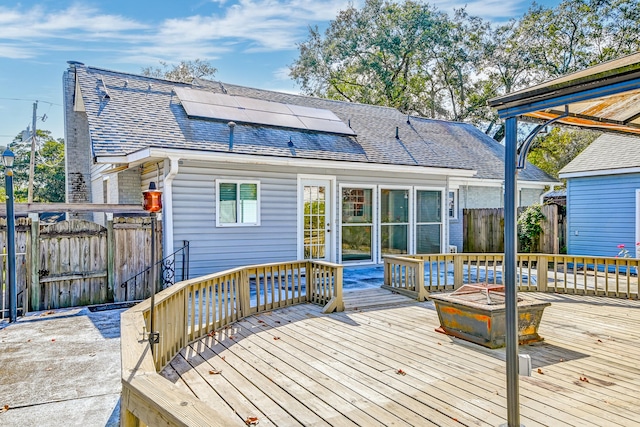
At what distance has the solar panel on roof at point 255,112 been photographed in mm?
9188

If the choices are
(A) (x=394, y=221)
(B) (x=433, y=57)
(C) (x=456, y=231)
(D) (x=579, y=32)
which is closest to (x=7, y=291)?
(A) (x=394, y=221)

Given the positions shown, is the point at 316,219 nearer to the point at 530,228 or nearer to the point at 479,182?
the point at 530,228

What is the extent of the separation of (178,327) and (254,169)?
438cm

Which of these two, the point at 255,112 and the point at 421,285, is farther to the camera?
the point at 255,112

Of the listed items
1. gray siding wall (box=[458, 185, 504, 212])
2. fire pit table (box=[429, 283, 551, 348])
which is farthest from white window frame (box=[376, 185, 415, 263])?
fire pit table (box=[429, 283, 551, 348])

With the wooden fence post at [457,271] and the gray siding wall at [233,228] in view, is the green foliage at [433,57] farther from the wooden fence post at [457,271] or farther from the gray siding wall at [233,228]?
the wooden fence post at [457,271]

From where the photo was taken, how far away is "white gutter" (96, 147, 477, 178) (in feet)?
23.1

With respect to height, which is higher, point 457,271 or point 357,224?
point 357,224

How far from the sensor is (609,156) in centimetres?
1083

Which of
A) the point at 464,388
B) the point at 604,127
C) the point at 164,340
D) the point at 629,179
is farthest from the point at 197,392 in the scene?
the point at 629,179

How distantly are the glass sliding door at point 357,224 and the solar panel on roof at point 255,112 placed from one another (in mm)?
1845

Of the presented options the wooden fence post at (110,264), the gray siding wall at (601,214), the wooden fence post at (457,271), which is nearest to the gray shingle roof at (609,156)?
the gray siding wall at (601,214)

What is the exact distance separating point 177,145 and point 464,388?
6.10 m

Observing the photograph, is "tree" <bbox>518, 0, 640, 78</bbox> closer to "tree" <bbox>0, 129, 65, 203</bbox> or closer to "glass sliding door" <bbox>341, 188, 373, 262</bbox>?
"glass sliding door" <bbox>341, 188, 373, 262</bbox>
